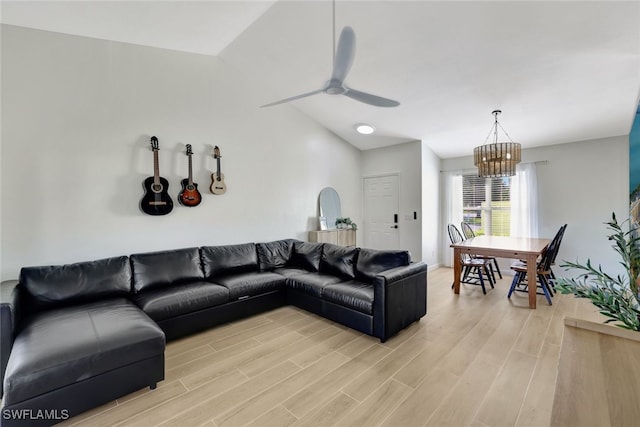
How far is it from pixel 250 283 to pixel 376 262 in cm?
146

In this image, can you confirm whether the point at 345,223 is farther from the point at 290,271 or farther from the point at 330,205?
the point at 290,271

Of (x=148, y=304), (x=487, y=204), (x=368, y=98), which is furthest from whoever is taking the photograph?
(x=487, y=204)

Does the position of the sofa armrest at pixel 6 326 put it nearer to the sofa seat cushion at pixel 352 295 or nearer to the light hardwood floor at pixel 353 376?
the light hardwood floor at pixel 353 376

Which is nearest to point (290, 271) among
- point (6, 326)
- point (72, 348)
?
point (72, 348)

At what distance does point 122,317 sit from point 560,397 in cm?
266

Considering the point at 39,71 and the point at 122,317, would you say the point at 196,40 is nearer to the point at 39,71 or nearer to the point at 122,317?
the point at 39,71

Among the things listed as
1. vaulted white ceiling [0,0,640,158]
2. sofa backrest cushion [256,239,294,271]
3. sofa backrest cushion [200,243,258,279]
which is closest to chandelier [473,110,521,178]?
vaulted white ceiling [0,0,640,158]

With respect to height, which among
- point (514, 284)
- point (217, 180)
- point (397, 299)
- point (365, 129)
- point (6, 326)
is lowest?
point (514, 284)

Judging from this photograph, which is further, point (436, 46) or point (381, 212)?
point (381, 212)

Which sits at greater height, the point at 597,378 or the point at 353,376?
the point at 597,378

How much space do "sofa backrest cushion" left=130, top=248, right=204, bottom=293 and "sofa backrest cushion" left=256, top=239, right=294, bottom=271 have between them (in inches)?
33.1

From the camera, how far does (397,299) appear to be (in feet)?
9.16

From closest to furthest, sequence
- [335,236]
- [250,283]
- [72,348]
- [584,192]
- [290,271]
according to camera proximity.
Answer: [72,348], [250,283], [290,271], [584,192], [335,236]

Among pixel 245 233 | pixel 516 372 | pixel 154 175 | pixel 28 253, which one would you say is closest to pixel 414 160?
pixel 245 233
